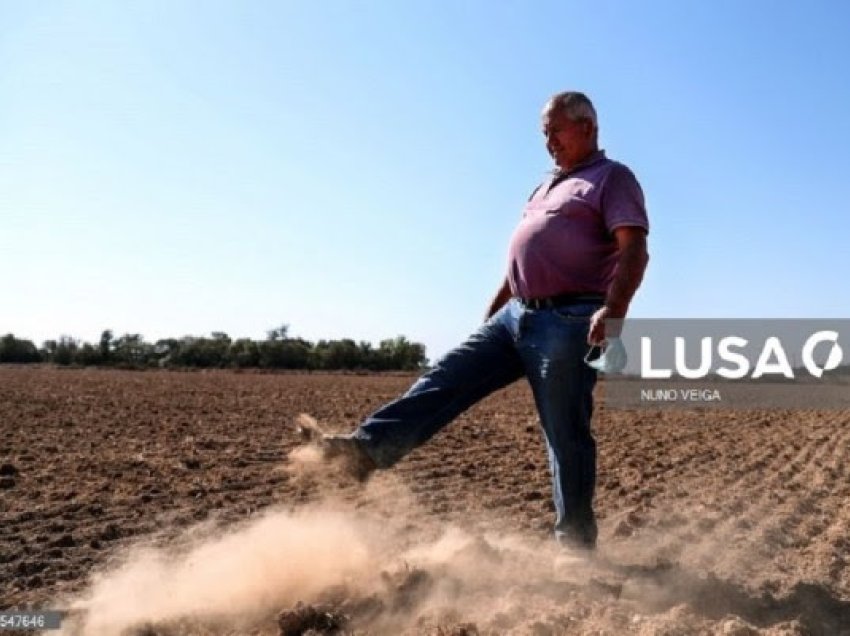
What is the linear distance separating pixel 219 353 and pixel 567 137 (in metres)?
68.9

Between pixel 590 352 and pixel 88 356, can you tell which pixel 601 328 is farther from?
pixel 88 356

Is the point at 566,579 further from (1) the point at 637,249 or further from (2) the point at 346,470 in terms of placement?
(1) the point at 637,249

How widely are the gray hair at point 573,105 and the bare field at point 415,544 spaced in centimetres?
185

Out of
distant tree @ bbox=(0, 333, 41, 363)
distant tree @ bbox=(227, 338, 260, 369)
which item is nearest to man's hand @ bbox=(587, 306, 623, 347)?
distant tree @ bbox=(227, 338, 260, 369)

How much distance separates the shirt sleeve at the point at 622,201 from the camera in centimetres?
364

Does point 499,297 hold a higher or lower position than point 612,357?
higher

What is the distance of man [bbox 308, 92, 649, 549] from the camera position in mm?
3711

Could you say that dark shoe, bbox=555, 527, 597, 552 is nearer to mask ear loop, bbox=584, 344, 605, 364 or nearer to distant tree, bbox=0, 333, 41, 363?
mask ear loop, bbox=584, 344, 605, 364

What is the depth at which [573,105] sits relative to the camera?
152 inches

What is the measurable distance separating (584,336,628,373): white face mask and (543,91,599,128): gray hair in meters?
0.99

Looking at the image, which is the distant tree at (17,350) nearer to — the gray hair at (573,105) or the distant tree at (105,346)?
the distant tree at (105,346)

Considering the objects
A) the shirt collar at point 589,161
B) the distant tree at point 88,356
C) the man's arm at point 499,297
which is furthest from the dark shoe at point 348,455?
the distant tree at point 88,356

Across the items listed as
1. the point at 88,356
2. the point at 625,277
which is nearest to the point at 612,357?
the point at 625,277

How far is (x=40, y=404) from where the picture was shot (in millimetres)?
18266
